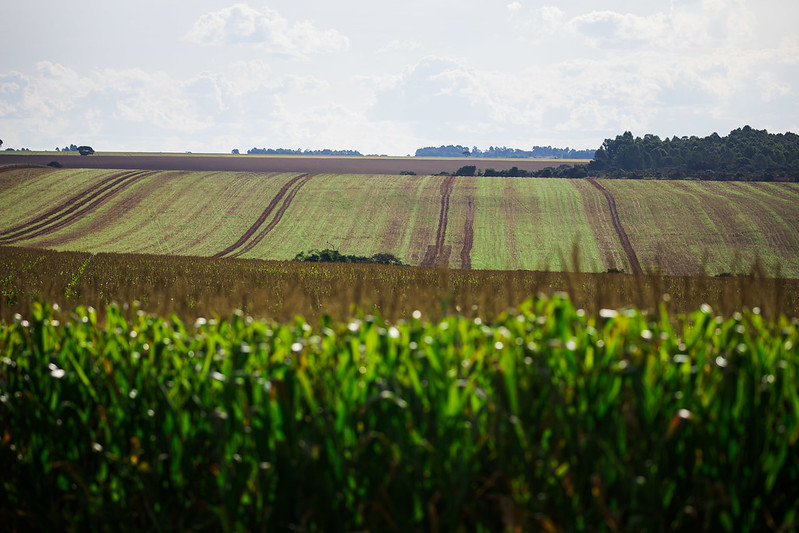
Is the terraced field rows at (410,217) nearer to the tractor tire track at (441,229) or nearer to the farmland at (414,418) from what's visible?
the tractor tire track at (441,229)

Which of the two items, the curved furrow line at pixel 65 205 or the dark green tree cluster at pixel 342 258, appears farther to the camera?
the curved furrow line at pixel 65 205

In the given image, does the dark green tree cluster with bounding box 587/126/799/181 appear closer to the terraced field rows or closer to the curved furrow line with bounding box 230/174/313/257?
the terraced field rows

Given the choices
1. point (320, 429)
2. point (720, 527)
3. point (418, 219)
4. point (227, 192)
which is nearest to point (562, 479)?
point (720, 527)

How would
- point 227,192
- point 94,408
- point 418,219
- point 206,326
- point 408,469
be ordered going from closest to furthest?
1. point 408,469
2. point 94,408
3. point 206,326
4. point 418,219
5. point 227,192

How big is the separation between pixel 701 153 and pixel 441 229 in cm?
8430

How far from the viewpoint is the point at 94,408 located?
4223 mm

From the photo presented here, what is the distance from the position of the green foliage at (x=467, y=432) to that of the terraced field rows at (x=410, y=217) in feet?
157

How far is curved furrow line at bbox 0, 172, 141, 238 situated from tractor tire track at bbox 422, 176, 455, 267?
3788 centimetres

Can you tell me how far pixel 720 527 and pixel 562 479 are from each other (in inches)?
27.8

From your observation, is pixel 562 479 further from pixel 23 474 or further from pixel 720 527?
pixel 23 474

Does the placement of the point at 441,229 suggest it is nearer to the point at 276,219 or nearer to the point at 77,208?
the point at 276,219

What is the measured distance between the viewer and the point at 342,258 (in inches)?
2026

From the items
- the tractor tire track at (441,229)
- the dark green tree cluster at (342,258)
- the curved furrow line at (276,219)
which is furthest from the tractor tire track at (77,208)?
the tractor tire track at (441,229)

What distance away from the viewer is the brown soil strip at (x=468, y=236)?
56963 mm
